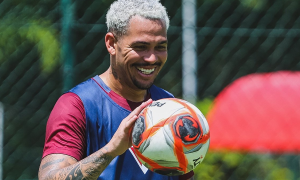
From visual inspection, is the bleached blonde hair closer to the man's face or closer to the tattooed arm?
the man's face

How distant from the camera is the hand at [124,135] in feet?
6.21

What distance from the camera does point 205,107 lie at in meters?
5.58

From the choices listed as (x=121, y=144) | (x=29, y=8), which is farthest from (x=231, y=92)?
(x=121, y=144)

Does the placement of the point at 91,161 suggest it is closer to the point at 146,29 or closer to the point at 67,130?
the point at 67,130

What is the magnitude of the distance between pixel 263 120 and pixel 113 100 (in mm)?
2252

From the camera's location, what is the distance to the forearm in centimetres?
198

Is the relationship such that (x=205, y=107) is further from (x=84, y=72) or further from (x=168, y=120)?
(x=168, y=120)

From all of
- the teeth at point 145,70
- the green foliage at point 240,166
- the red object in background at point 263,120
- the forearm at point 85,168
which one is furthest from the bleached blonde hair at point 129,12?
the green foliage at point 240,166

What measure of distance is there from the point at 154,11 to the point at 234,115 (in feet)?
7.41

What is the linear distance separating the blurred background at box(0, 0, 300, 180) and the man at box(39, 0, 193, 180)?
1180 millimetres

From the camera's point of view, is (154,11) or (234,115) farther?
(234,115)

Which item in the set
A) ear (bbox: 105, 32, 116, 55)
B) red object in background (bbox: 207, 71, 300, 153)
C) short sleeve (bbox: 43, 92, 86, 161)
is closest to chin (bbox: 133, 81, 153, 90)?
ear (bbox: 105, 32, 116, 55)

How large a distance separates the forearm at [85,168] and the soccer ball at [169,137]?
0.14 metres

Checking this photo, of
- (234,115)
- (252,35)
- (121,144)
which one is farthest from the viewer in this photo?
(234,115)
